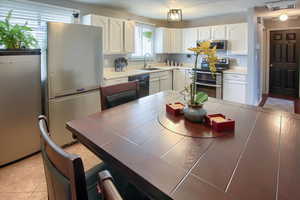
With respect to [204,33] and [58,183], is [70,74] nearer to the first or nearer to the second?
[58,183]

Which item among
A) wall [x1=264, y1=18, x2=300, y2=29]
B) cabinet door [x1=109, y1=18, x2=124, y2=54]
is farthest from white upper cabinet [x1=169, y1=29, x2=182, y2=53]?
wall [x1=264, y1=18, x2=300, y2=29]

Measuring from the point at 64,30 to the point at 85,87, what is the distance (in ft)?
2.73

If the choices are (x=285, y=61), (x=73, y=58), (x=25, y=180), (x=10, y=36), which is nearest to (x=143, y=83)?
(x=73, y=58)

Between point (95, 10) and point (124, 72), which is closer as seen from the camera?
point (95, 10)

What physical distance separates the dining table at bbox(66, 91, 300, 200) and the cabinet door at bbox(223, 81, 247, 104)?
289 centimetres

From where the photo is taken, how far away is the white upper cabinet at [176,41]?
220 inches

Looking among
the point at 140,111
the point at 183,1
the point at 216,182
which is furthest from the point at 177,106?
the point at 183,1

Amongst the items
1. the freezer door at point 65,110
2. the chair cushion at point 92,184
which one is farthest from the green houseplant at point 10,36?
the chair cushion at point 92,184

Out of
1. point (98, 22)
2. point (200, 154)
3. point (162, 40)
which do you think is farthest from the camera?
point (162, 40)

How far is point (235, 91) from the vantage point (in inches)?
179

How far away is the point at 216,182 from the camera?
82 centimetres

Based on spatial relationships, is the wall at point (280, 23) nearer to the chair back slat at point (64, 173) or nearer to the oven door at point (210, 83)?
the oven door at point (210, 83)

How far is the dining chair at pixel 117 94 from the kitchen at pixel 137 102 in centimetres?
14

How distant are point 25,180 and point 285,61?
22.5ft
